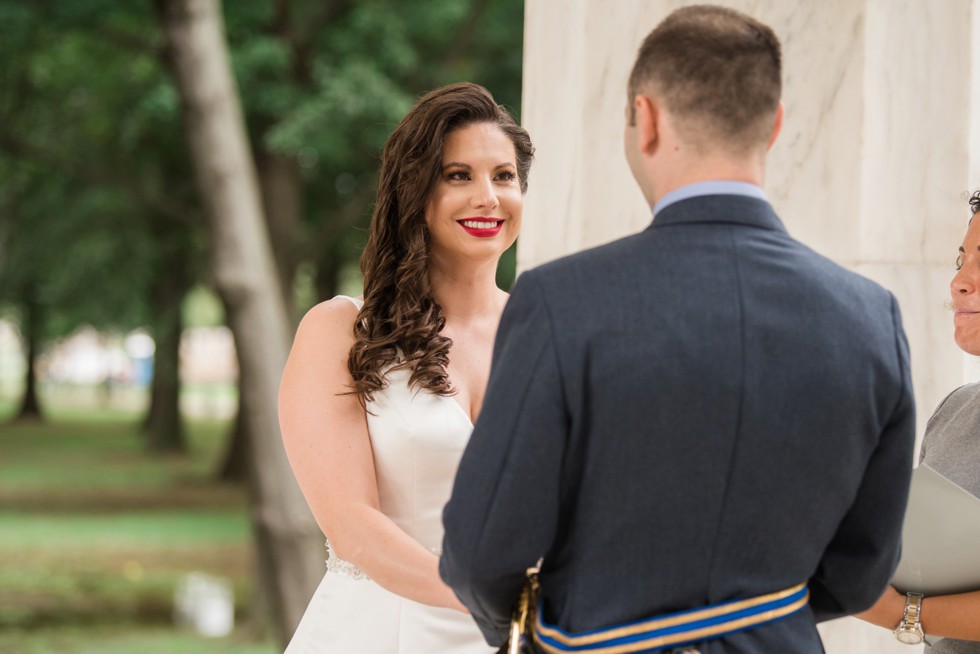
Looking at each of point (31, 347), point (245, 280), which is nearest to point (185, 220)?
point (245, 280)

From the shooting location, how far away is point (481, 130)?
117 inches

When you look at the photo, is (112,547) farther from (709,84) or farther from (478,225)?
(709,84)

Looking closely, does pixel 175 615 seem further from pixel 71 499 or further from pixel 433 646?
pixel 433 646

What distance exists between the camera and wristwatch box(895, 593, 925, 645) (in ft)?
7.88

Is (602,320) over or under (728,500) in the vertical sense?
over

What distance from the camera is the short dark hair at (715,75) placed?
179 centimetres

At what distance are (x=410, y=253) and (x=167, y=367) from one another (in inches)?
A: 739

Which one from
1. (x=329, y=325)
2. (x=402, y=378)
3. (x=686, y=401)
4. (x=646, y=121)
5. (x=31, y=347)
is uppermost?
(x=646, y=121)

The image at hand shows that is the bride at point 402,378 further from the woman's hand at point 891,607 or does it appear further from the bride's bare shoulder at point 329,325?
the woman's hand at point 891,607

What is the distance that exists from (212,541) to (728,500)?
16268 millimetres

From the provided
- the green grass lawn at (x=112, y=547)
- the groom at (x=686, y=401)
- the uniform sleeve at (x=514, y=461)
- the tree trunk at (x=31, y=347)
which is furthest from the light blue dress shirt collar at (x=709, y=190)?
the tree trunk at (x=31, y=347)

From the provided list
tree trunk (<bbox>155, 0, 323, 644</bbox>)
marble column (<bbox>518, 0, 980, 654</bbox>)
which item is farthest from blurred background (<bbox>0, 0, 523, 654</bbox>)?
marble column (<bbox>518, 0, 980, 654</bbox>)

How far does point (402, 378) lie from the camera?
2.87 metres

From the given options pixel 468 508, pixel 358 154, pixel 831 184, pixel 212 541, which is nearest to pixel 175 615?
pixel 212 541
